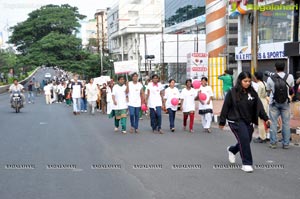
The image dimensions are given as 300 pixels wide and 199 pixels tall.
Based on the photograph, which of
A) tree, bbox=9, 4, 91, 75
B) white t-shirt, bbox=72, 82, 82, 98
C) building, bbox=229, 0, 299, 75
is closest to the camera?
white t-shirt, bbox=72, 82, 82, 98

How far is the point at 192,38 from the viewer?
42312mm

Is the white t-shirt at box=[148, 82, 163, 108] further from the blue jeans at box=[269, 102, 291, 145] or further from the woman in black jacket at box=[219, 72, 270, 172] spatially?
the woman in black jacket at box=[219, 72, 270, 172]

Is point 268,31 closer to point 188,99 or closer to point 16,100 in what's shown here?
point 188,99

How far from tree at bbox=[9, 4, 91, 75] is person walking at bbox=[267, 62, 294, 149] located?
161ft

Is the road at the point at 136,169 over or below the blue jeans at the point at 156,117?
below

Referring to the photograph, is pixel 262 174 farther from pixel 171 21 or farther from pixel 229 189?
pixel 171 21

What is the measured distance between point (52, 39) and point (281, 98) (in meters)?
50.5

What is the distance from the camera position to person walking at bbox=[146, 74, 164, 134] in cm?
1336

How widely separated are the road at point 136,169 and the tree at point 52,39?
1806 inches

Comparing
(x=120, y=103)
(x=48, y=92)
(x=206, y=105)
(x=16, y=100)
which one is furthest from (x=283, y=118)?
(x=48, y=92)

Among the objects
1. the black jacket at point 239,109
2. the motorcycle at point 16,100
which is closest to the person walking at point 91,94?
the motorcycle at point 16,100

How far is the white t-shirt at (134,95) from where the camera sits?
1327 cm

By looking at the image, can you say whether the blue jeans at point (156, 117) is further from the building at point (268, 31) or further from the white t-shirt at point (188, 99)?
the building at point (268, 31)

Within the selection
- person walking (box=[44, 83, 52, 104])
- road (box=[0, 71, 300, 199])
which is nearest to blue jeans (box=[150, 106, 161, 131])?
road (box=[0, 71, 300, 199])
